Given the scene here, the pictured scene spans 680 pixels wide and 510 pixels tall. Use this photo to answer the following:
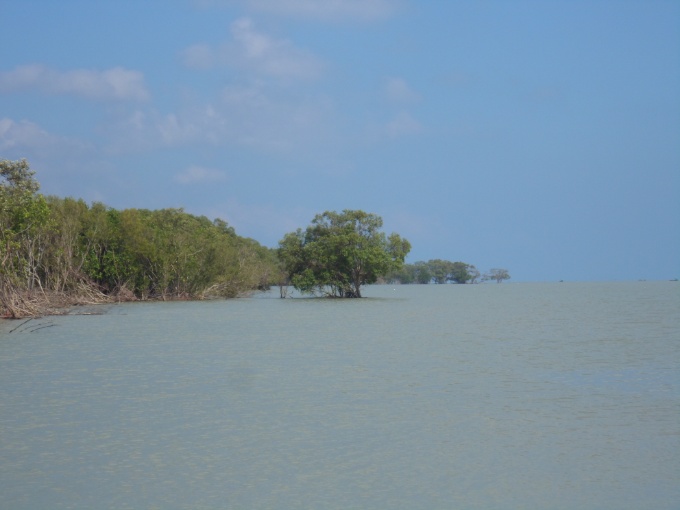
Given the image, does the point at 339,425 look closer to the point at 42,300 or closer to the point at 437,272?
the point at 42,300

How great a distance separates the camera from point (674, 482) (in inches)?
335

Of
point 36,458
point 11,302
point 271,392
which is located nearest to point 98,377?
point 271,392

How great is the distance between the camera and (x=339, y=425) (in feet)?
38.2

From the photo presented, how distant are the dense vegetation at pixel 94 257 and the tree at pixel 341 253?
5552 millimetres

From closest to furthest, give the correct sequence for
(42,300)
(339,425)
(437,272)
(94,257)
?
(339,425), (42,300), (94,257), (437,272)

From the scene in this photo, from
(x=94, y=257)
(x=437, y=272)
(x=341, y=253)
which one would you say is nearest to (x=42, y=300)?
(x=94, y=257)

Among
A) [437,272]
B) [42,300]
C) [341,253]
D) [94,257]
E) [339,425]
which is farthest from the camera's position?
[437,272]

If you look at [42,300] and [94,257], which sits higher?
[94,257]

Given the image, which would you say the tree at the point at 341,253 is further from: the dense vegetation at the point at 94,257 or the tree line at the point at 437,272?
the tree line at the point at 437,272

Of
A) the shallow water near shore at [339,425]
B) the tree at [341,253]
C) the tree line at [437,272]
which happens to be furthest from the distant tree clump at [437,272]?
the shallow water near shore at [339,425]

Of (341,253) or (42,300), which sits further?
(341,253)

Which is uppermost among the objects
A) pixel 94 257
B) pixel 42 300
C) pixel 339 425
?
pixel 94 257

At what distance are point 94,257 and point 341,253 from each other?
730 inches

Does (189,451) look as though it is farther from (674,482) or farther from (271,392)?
(674,482)
